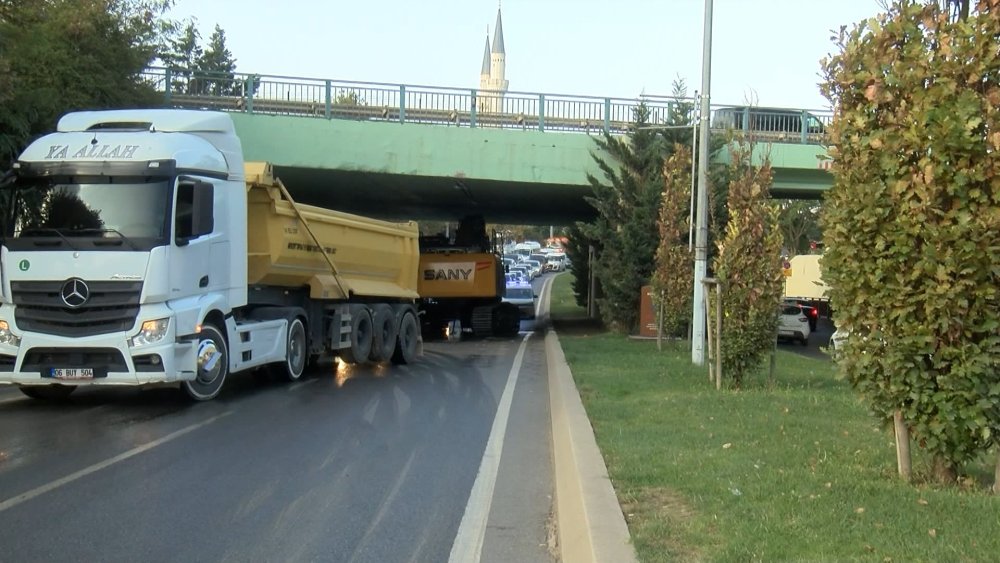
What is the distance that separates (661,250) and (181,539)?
642 inches

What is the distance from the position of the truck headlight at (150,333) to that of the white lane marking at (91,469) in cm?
118

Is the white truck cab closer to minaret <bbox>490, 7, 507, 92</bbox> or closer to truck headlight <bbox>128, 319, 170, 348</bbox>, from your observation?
truck headlight <bbox>128, 319, 170, 348</bbox>

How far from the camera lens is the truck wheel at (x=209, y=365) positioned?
12148mm

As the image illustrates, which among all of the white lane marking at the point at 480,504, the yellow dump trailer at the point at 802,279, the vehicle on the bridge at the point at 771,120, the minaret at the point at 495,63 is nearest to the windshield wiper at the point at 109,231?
the white lane marking at the point at 480,504

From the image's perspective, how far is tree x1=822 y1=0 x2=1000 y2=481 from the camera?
21.2 ft

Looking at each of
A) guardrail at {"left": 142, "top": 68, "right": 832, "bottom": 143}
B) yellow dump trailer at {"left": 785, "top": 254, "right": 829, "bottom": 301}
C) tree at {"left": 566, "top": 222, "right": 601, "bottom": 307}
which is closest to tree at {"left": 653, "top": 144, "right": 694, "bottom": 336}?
guardrail at {"left": 142, "top": 68, "right": 832, "bottom": 143}

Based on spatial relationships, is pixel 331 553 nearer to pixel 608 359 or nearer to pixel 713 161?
pixel 608 359

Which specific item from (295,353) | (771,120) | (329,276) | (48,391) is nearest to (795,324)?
(771,120)

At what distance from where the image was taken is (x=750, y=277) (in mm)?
13461

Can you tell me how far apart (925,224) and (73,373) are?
9.35 metres

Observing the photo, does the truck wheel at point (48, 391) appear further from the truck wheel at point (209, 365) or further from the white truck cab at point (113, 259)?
the truck wheel at point (209, 365)

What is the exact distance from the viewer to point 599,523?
236 inches

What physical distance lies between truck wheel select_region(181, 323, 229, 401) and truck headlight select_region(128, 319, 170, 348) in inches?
33.2

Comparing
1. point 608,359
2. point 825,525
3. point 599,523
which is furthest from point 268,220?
point 825,525
